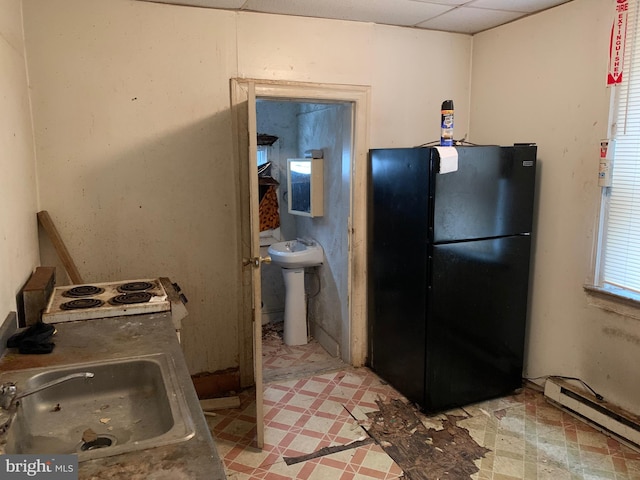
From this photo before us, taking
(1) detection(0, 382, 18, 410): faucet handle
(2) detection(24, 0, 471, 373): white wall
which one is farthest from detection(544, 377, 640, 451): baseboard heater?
(1) detection(0, 382, 18, 410): faucet handle

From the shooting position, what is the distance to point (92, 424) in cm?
140

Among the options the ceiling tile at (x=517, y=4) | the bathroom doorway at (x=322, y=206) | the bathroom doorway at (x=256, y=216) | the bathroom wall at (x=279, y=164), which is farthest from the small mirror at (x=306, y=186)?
the ceiling tile at (x=517, y=4)

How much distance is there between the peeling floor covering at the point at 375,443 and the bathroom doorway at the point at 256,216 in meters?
0.20

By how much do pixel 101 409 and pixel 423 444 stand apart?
1.71 m

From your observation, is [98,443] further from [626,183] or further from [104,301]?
[626,183]

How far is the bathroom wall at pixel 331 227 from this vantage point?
133 inches

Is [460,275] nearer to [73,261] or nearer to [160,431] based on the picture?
[160,431]

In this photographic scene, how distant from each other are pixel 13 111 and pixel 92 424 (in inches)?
57.2

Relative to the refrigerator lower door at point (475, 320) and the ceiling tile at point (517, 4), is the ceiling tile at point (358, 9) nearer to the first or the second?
the ceiling tile at point (517, 4)

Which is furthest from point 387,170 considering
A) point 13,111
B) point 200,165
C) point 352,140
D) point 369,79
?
point 13,111

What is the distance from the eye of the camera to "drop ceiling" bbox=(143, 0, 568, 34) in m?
2.63

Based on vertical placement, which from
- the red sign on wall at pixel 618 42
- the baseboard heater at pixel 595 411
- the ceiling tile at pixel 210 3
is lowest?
the baseboard heater at pixel 595 411

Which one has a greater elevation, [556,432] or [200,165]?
[200,165]

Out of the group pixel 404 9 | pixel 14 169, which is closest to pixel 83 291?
pixel 14 169
